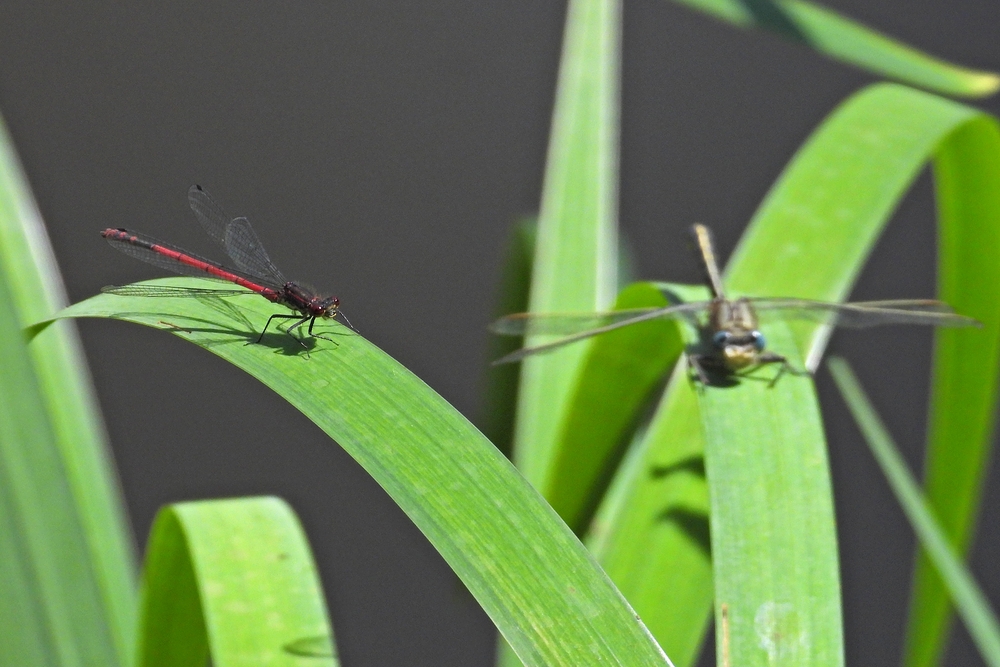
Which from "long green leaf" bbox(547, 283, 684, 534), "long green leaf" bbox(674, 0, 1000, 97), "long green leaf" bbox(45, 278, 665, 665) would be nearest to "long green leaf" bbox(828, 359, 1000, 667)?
"long green leaf" bbox(547, 283, 684, 534)

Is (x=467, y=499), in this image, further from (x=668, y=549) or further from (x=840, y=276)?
(x=840, y=276)

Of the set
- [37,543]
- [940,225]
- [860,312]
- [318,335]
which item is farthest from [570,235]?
[37,543]

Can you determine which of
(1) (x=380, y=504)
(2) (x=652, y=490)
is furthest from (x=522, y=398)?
(1) (x=380, y=504)

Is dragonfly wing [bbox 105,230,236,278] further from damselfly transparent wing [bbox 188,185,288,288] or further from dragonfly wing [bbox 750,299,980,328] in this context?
dragonfly wing [bbox 750,299,980,328]

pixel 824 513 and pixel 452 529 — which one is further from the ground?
pixel 452 529

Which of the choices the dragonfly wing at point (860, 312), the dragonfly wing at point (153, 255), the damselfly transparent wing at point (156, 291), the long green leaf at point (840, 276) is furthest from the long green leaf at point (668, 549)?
the dragonfly wing at point (153, 255)

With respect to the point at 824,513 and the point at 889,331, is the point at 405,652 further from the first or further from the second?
the point at 824,513

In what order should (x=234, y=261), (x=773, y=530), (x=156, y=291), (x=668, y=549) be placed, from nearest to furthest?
(x=773, y=530) < (x=156, y=291) < (x=668, y=549) < (x=234, y=261)
